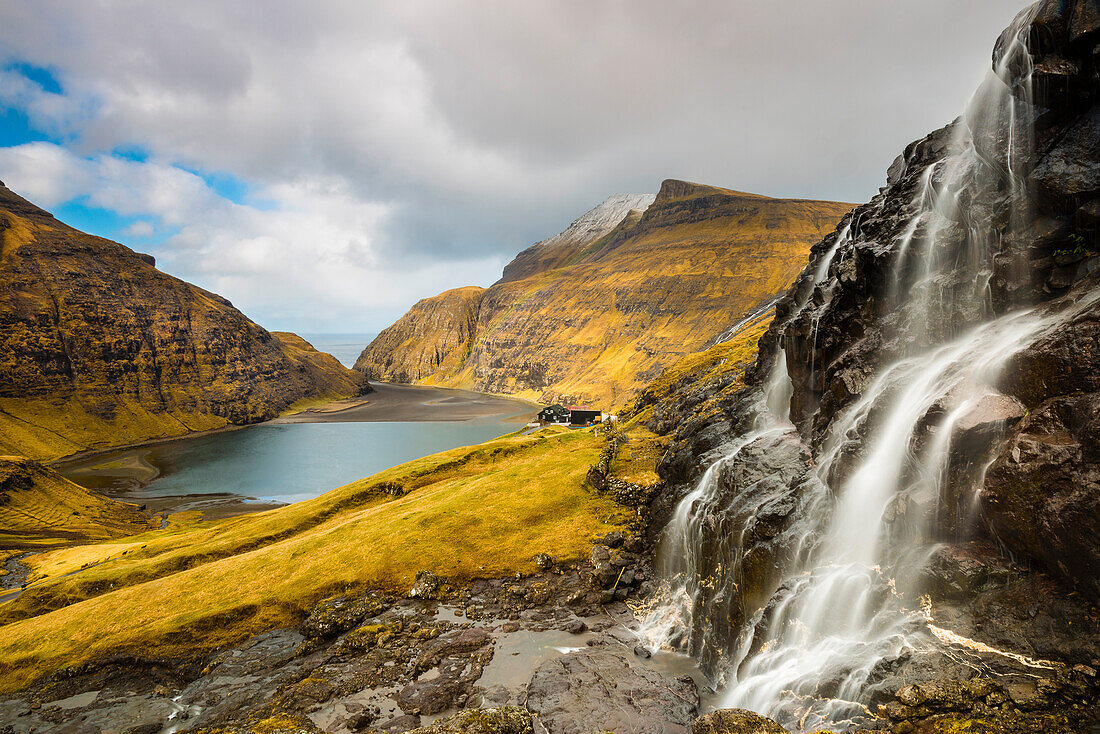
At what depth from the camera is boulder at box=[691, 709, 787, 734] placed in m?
15.8

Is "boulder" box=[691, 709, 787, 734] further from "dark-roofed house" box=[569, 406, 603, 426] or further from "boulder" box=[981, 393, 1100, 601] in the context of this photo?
"dark-roofed house" box=[569, 406, 603, 426]

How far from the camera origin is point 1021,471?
53.8ft

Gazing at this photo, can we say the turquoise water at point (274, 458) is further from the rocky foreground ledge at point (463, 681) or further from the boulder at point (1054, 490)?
the boulder at point (1054, 490)

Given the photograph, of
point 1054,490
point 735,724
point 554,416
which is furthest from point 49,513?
point 1054,490

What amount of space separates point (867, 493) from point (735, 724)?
13.0m

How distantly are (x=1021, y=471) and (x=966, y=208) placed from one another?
1836 centimetres

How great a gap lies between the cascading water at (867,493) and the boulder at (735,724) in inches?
115

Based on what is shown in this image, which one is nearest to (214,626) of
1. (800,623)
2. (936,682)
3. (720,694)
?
(720,694)

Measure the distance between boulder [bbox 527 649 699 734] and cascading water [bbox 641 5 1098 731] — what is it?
2.92 meters

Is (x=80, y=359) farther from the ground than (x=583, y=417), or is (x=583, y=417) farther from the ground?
(x=80, y=359)

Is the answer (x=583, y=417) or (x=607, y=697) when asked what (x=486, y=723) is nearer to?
(x=607, y=697)

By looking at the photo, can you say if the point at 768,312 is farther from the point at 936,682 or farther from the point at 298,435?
the point at 298,435

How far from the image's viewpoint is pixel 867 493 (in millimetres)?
22797

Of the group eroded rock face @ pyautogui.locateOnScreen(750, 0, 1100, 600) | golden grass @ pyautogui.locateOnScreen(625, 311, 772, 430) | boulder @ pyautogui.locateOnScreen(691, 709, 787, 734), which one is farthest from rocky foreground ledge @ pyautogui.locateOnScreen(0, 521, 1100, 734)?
golden grass @ pyautogui.locateOnScreen(625, 311, 772, 430)
